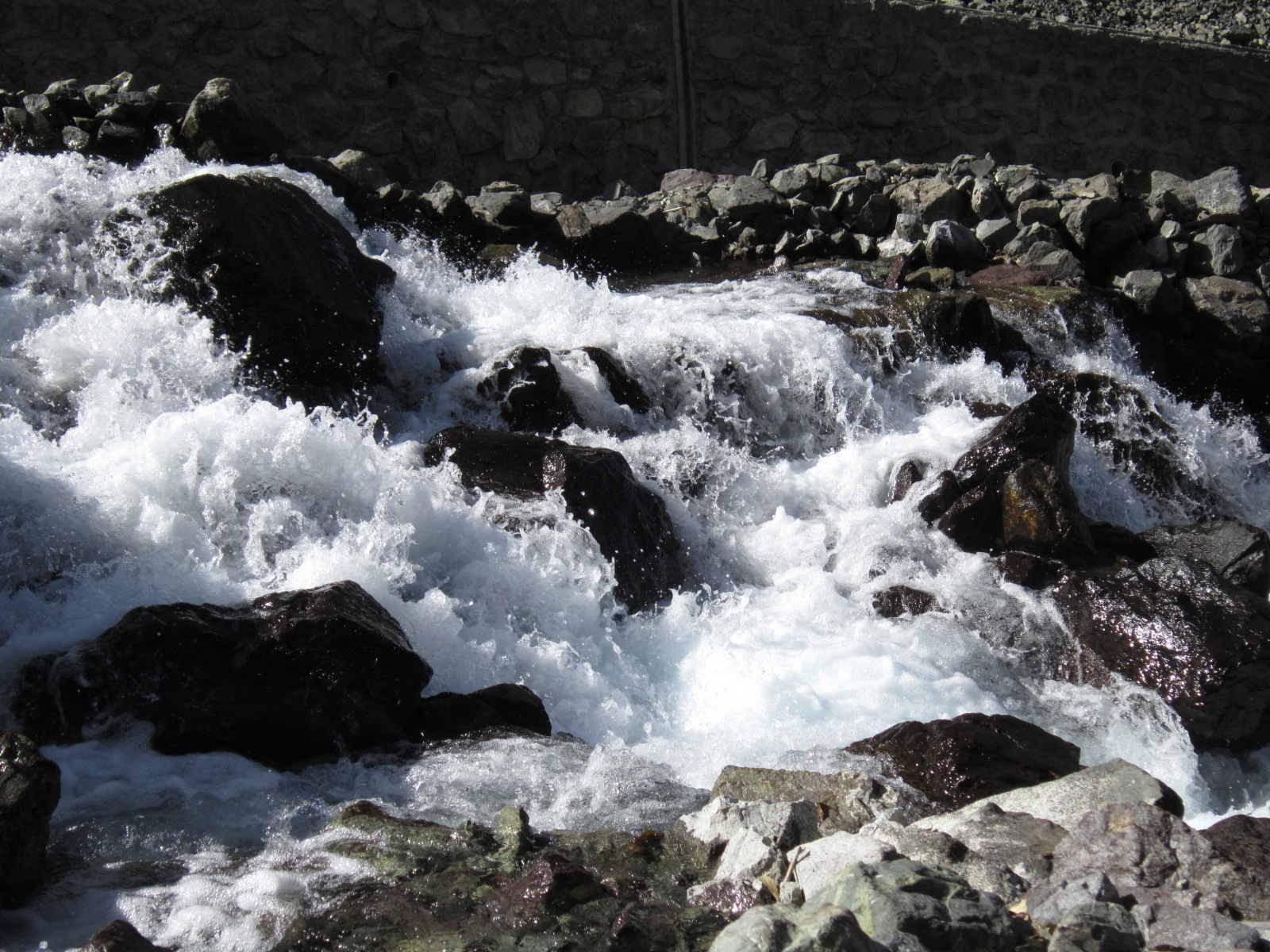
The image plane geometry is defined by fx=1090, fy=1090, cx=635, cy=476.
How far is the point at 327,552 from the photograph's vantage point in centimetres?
423

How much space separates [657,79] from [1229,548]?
6.91 m

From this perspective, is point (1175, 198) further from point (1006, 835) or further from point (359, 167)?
point (1006, 835)

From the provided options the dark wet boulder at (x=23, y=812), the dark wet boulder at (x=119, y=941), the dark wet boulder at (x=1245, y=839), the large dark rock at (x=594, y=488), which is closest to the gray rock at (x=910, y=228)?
the large dark rock at (x=594, y=488)

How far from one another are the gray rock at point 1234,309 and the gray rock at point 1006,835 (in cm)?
645

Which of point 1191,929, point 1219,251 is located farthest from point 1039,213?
point 1191,929

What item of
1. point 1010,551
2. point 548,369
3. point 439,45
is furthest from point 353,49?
point 1010,551

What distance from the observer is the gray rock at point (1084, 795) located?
2.62 metres

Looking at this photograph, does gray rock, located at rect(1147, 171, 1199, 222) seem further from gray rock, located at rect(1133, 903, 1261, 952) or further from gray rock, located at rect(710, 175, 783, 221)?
gray rock, located at rect(1133, 903, 1261, 952)

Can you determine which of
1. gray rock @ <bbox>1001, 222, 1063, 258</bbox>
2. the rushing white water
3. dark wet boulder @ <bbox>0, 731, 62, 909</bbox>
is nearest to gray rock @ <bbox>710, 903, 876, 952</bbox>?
the rushing white water

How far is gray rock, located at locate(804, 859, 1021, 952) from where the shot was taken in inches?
74.1

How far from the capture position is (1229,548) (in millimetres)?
5230

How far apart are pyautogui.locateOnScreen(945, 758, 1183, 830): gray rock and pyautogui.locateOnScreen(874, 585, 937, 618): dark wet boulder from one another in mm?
1999

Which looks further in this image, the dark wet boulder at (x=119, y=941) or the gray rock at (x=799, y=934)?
the dark wet boulder at (x=119, y=941)

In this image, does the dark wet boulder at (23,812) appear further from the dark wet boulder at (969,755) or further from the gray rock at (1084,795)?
the dark wet boulder at (969,755)
